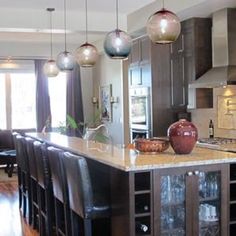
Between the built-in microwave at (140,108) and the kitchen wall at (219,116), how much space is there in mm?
799

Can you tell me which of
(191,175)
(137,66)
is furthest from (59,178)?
(137,66)

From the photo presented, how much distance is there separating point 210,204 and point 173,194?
36 cm

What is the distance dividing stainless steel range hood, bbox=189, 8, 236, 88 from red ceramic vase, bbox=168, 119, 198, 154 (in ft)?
7.75

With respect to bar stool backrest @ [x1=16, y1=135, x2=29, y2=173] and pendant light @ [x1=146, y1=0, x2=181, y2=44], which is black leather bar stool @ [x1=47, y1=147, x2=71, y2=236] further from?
bar stool backrest @ [x1=16, y1=135, x2=29, y2=173]

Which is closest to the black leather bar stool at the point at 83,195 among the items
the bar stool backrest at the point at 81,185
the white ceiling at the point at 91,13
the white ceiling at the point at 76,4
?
the bar stool backrest at the point at 81,185

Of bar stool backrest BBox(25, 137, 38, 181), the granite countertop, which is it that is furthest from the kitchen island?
the granite countertop

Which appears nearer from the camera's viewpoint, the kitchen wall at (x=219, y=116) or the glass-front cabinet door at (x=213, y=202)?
the glass-front cabinet door at (x=213, y=202)

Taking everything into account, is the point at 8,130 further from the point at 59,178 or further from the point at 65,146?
the point at 59,178

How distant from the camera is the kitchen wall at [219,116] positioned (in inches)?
247

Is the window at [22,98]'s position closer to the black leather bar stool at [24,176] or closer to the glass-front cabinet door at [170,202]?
the black leather bar stool at [24,176]

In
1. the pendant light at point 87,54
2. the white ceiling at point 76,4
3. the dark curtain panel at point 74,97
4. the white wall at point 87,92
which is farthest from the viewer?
the white wall at point 87,92

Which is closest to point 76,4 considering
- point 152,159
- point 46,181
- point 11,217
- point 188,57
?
point 188,57

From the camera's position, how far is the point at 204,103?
6621 mm

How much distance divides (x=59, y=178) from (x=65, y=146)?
2.29 ft
